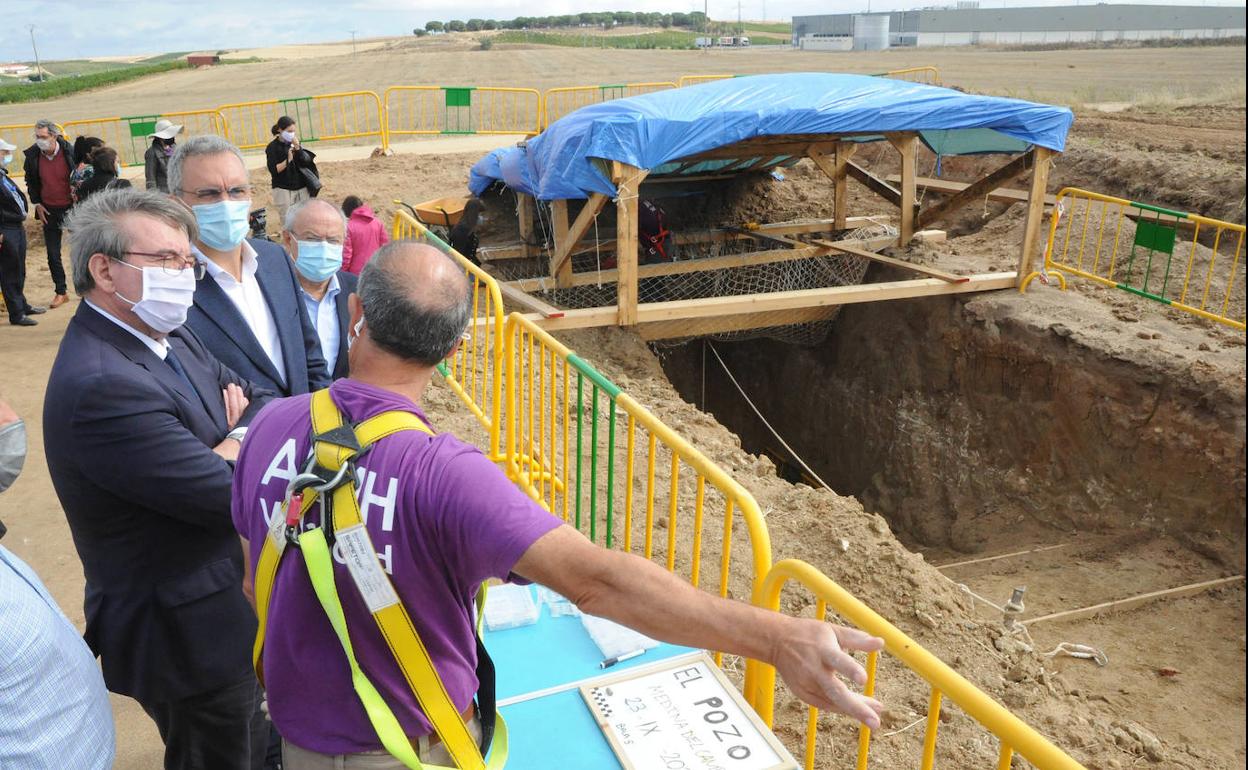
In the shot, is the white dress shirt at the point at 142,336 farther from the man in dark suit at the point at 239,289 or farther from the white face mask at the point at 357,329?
the white face mask at the point at 357,329

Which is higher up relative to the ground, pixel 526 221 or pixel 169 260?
pixel 169 260

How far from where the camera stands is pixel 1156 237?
8.39m

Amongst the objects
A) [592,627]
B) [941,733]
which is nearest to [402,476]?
[592,627]

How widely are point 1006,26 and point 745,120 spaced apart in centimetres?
6949

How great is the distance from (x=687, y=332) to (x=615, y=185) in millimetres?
2235

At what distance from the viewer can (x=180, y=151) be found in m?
3.41

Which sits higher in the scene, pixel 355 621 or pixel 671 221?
pixel 355 621

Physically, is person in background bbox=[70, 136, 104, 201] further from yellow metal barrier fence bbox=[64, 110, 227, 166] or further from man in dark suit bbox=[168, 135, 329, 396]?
man in dark suit bbox=[168, 135, 329, 396]

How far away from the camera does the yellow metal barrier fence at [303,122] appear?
17312 mm

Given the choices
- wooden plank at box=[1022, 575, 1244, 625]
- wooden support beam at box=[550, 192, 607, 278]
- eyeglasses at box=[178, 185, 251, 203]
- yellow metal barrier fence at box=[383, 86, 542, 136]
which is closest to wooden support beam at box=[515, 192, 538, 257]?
wooden support beam at box=[550, 192, 607, 278]

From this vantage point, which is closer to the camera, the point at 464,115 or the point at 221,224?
the point at 221,224

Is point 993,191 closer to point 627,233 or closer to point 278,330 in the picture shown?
point 627,233

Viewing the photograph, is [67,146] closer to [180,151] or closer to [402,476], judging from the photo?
[180,151]

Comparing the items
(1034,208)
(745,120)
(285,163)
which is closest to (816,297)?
(745,120)
